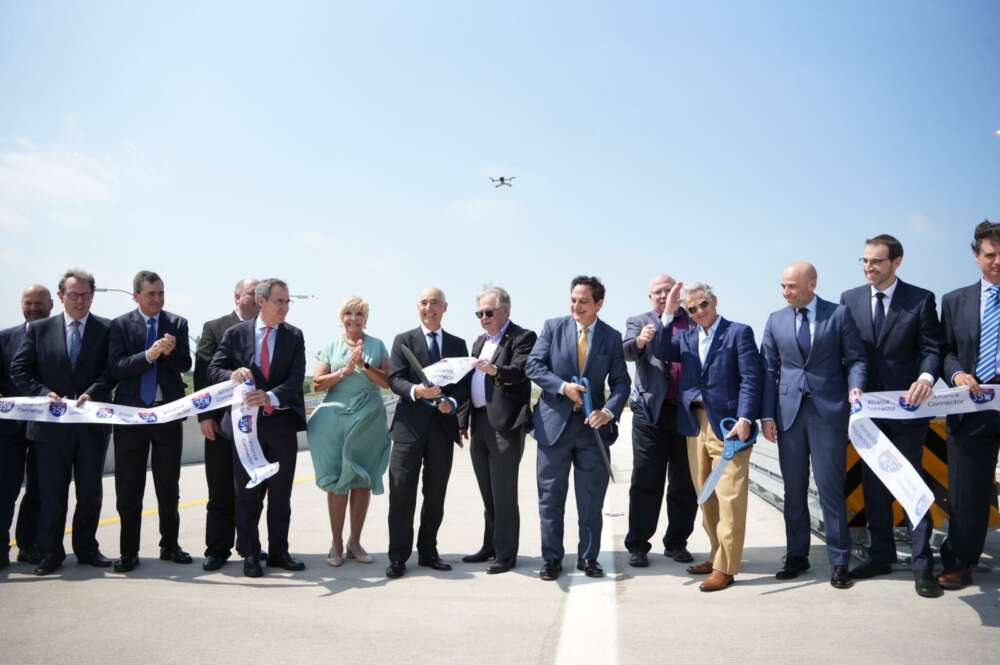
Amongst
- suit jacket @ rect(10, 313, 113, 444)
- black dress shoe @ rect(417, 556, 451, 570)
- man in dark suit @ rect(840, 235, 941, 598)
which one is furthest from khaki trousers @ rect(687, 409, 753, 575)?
suit jacket @ rect(10, 313, 113, 444)

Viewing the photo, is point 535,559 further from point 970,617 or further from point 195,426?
point 195,426

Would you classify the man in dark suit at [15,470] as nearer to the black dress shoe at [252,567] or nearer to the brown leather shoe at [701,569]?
the black dress shoe at [252,567]

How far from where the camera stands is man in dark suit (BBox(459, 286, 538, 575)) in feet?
18.6

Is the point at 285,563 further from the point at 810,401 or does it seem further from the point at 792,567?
the point at 810,401

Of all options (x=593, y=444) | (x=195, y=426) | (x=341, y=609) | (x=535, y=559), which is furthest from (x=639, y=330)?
(x=195, y=426)

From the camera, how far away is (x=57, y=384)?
591 centimetres

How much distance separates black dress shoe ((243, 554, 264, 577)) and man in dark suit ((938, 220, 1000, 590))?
193 inches

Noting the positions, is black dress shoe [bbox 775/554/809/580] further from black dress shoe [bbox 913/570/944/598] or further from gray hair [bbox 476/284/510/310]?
gray hair [bbox 476/284/510/310]

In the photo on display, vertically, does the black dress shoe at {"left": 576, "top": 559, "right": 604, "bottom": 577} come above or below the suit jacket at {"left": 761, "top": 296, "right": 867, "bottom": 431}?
below

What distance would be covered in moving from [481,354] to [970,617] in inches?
147

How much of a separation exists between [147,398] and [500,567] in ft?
10.8

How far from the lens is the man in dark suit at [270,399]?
563cm

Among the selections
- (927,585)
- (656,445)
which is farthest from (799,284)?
(927,585)

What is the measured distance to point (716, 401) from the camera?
5387 millimetres
